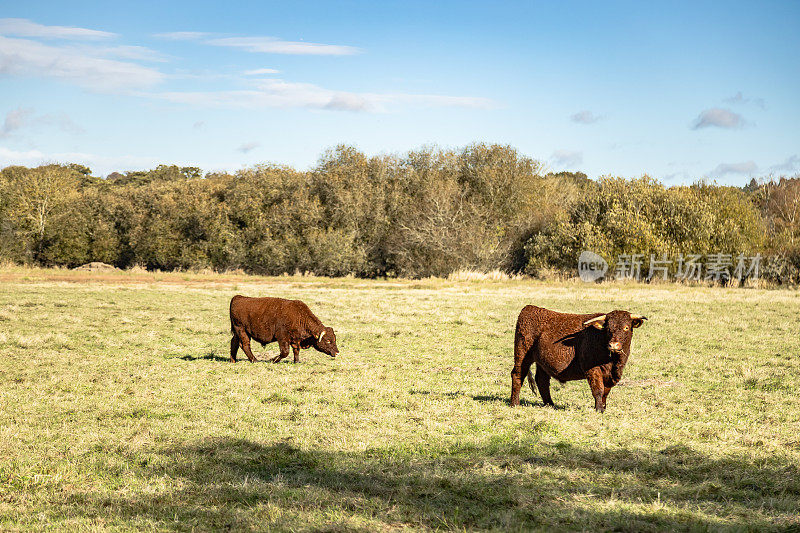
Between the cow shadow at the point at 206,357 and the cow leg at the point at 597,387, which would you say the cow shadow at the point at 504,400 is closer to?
the cow leg at the point at 597,387

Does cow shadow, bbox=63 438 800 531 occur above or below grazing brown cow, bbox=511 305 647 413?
below

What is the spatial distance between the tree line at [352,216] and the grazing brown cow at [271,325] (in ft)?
126

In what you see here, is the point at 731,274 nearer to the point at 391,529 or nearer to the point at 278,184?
the point at 278,184

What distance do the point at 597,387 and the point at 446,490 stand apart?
4141 mm

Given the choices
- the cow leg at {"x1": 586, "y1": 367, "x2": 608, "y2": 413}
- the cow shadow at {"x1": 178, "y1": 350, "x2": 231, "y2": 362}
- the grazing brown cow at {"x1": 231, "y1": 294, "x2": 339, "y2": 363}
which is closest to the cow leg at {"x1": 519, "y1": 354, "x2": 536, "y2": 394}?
the cow leg at {"x1": 586, "y1": 367, "x2": 608, "y2": 413}

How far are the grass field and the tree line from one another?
34.8m

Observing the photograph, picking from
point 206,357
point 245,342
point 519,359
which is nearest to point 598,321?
point 519,359

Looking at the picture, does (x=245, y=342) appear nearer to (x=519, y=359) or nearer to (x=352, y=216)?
(x=519, y=359)

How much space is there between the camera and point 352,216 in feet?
193

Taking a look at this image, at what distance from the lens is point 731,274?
48.8 meters

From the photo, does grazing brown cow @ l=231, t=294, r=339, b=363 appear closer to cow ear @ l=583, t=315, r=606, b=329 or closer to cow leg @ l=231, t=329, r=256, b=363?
cow leg @ l=231, t=329, r=256, b=363

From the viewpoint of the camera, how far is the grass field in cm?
670

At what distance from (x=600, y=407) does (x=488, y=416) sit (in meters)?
1.76

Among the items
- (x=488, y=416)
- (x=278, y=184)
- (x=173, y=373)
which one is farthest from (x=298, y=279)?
(x=488, y=416)
